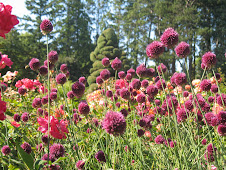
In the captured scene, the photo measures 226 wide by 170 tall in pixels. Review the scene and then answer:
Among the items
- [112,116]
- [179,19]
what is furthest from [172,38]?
[179,19]

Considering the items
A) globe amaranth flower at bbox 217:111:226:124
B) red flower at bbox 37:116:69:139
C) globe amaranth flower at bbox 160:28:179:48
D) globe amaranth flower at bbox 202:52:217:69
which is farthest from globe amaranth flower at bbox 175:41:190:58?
red flower at bbox 37:116:69:139

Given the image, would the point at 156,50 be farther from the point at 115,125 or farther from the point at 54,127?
the point at 54,127

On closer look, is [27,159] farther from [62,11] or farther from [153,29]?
A: [62,11]

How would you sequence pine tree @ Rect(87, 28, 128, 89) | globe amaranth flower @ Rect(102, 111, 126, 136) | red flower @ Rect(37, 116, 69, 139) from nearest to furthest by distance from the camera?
1. globe amaranth flower @ Rect(102, 111, 126, 136)
2. red flower @ Rect(37, 116, 69, 139)
3. pine tree @ Rect(87, 28, 128, 89)

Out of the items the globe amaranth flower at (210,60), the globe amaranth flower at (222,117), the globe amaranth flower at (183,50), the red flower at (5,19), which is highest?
the red flower at (5,19)

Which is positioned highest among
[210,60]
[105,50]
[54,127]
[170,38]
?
[105,50]

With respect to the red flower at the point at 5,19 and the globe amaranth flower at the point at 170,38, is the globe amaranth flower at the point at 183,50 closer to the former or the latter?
the globe amaranth flower at the point at 170,38

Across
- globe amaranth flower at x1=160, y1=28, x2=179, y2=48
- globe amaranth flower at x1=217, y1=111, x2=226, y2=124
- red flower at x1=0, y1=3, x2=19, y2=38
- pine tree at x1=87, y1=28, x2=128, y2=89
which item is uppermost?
pine tree at x1=87, y1=28, x2=128, y2=89

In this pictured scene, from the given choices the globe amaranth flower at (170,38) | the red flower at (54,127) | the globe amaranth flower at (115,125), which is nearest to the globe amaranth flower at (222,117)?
the globe amaranth flower at (170,38)

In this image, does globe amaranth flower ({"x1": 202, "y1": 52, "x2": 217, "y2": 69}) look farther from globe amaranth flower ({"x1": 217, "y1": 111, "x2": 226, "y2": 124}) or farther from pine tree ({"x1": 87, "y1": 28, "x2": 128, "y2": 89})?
pine tree ({"x1": 87, "y1": 28, "x2": 128, "y2": 89})

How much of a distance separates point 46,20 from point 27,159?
0.83 meters

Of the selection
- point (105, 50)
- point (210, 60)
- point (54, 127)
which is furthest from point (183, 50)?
point (105, 50)

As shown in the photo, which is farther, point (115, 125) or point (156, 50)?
point (156, 50)

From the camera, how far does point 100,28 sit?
24562 mm
